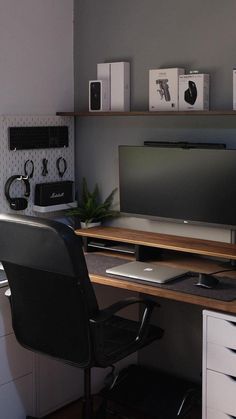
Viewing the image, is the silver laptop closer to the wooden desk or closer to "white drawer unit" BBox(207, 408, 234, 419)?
the wooden desk

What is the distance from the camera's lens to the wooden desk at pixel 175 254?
8.90 feet

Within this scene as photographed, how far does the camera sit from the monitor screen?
3086 millimetres

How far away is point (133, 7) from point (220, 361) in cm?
185

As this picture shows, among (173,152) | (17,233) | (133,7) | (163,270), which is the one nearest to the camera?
(17,233)

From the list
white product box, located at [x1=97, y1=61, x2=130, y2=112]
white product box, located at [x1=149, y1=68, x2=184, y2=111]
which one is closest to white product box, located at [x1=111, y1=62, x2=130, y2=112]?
white product box, located at [x1=97, y1=61, x2=130, y2=112]

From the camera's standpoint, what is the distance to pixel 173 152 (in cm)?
325

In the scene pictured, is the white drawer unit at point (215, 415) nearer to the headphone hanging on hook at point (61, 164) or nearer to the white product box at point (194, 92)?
the white product box at point (194, 92)

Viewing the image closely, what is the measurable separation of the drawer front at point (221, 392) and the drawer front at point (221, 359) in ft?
0.08

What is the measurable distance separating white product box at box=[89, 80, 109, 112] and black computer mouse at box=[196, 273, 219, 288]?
1.12 meters

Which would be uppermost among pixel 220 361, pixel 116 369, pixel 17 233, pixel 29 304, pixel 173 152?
pixel 173 152

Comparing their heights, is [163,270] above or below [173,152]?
below

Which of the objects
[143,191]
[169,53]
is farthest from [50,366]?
[169,53]

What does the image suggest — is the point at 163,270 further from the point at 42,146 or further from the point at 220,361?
the point at 42,146

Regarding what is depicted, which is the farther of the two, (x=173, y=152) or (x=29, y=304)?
(x=173, y=152)
